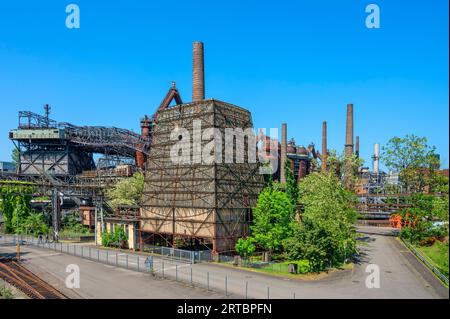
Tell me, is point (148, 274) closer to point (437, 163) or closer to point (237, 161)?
point (237, 161)

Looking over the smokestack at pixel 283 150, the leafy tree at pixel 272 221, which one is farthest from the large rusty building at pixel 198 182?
the smokestack at pixel 283 150

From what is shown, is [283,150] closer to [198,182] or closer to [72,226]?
[198,182]

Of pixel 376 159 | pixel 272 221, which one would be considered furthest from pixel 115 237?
pixel 376 159

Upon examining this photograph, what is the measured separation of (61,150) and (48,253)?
4720cm

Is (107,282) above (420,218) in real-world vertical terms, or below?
below

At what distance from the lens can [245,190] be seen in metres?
44.3

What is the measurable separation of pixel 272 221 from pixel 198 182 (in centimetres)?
991

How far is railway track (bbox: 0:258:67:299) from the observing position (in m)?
27.0

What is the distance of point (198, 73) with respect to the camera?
164 feet

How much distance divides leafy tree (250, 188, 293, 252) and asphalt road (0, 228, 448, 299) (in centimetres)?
616

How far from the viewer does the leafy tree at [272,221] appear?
38.8 meters

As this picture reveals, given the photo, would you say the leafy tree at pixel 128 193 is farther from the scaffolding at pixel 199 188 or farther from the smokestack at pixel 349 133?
the smokestack at pixel 349 133

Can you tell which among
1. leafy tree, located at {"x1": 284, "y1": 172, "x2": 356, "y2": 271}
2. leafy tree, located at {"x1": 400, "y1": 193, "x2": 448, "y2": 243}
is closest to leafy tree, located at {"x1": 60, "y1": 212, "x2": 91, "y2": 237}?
leafy tree, located at {"x1": 284, "y1": 172, "x2": 356, "y2": 271}
